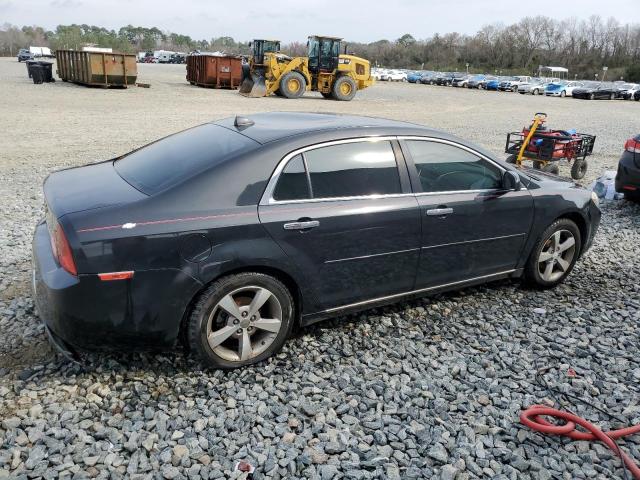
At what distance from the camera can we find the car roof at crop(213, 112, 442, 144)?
365 cm

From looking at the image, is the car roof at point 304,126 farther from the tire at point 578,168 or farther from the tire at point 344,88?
the tire at point 344,88

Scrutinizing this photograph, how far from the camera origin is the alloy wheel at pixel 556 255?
4.76 metres

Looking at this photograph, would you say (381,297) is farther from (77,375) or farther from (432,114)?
(432,114)

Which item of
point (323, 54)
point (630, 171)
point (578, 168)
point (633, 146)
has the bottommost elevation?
point (578, 168)

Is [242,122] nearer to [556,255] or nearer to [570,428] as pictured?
[570,428]

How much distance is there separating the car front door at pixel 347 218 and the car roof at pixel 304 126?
0.15 meters

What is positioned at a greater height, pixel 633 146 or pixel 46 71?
pixel 633 146

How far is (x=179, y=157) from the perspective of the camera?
142 inches

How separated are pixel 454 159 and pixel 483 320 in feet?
4.34

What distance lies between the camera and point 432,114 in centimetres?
2202

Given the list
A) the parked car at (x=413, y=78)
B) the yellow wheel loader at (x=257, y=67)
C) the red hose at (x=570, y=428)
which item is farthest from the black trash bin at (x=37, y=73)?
the parked car at (x=413, y=78)

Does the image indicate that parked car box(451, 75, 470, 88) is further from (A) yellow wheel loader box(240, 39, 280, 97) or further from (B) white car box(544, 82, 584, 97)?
(A) yellow wheel loader box(240, 39, 280, 97)

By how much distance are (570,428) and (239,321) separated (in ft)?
6.66

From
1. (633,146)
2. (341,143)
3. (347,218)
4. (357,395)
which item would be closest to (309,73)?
(633,146)
